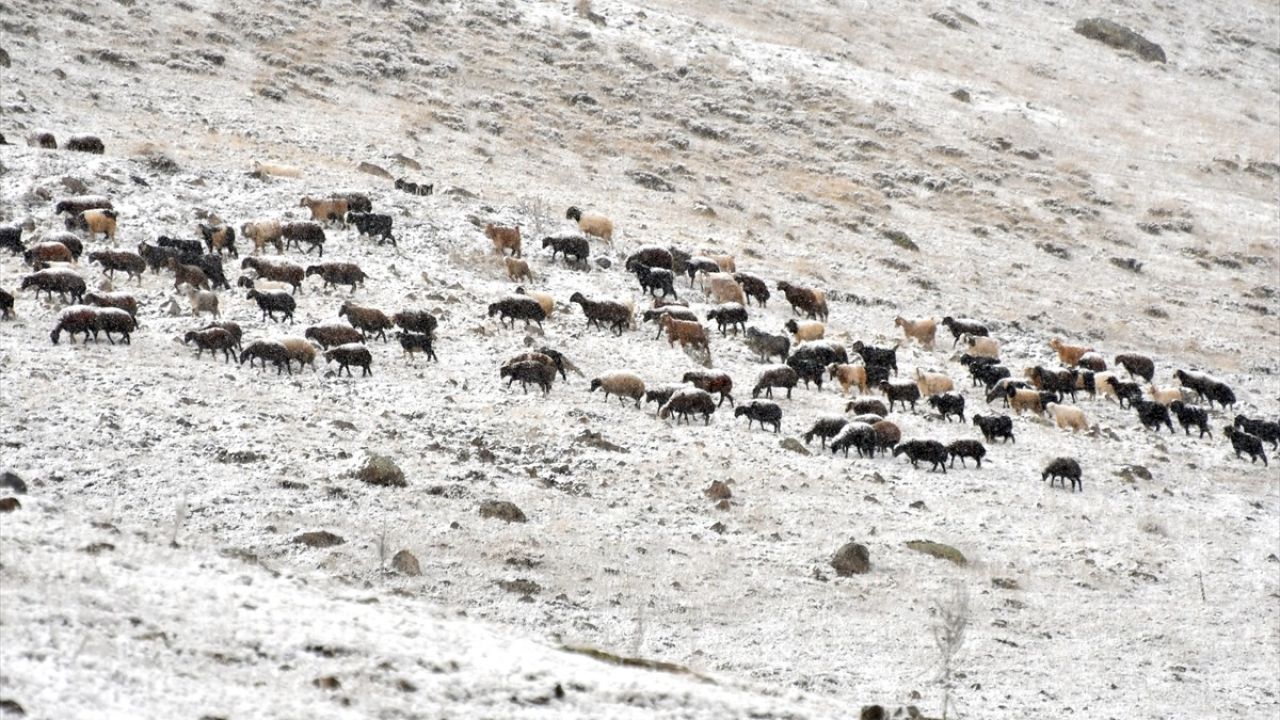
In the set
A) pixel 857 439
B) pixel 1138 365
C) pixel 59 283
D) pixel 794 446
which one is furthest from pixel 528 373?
pixel 1138 365

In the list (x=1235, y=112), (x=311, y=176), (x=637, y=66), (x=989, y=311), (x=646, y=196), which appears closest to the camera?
(x=311, y=176)

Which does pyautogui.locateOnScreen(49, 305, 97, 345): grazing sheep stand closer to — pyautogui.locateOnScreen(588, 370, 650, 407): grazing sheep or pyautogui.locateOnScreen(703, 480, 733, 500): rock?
pyautogui.locateOnScreen(588, 370, 650, 407): grazing sheep

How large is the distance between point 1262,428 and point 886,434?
34.2ft

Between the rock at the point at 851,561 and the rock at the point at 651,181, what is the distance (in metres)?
25.8

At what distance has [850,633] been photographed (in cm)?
1473

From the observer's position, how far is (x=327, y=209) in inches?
1123

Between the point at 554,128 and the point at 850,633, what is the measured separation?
32.6 metres

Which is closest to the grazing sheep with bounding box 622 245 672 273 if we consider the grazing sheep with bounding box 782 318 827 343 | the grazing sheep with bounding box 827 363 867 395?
the grazing sheep with bounding box 782 318 827 343

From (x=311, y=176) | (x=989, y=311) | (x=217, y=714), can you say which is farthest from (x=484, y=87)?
(x=217, y=714)

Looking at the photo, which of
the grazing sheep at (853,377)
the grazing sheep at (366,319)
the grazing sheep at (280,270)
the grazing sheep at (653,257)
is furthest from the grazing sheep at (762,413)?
the grazing sheep at (653,257)

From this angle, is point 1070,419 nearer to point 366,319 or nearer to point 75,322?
point 366,319

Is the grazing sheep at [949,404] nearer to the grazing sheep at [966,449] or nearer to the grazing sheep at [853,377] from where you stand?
the grazing sheep at [853,377]

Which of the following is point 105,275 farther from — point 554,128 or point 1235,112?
point 1235,112

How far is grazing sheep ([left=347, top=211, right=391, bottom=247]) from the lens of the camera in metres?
27.8
